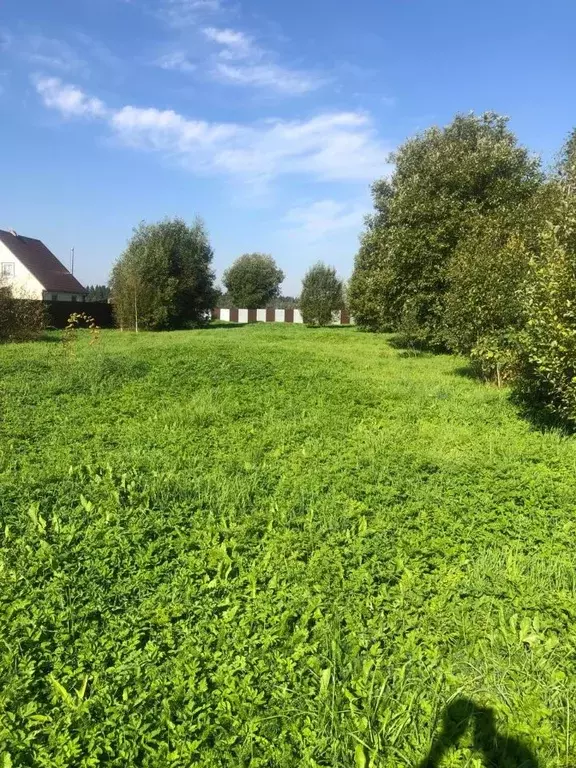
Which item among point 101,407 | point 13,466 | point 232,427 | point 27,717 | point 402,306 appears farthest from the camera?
point 402,306

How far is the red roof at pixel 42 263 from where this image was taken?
3644 cm

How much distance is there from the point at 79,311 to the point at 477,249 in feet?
77.3

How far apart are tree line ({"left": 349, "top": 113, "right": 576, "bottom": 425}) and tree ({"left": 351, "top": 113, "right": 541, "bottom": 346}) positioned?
0.04m

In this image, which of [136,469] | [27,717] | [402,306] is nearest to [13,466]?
[136,469]

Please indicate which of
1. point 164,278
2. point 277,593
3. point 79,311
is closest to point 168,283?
point 164,278

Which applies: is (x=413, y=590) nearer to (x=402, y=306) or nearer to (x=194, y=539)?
(x=194, y=539)

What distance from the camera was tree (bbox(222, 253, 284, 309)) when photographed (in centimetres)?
5259

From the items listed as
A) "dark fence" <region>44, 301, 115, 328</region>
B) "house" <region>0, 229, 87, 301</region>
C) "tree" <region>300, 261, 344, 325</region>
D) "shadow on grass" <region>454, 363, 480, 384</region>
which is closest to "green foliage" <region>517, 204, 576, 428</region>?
"shadow on grass" <region>454, 363, 480, 384</region>

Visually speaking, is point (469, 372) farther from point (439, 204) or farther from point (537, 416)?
point (439, 204)

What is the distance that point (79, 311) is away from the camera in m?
29.1

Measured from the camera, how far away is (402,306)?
18.3 meters

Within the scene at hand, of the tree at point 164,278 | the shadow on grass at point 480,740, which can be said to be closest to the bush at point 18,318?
the tree at point 164,278

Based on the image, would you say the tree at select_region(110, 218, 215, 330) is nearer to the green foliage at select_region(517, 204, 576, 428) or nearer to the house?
the house

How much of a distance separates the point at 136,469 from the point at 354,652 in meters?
3.16
